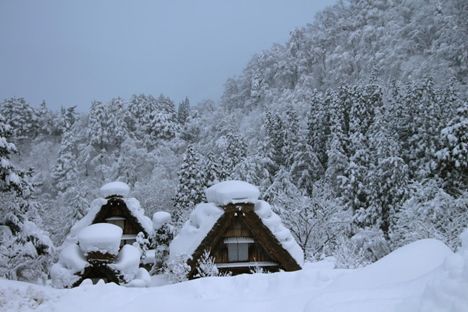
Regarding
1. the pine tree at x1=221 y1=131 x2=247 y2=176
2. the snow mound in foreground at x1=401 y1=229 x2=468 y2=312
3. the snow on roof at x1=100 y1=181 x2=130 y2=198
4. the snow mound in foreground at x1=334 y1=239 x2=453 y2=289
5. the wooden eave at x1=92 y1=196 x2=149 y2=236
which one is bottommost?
the snow mound in foreground at x1=401 y1=229 x2=468 y2=312

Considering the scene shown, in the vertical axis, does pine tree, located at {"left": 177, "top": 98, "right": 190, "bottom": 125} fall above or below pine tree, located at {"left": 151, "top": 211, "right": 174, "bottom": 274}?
above

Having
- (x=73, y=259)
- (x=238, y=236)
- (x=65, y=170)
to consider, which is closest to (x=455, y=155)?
(x=238, y=236)

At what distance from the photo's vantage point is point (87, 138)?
6038 centimetres

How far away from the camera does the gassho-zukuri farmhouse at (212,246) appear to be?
1564cm

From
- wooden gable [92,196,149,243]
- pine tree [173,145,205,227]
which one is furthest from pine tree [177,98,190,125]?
wooden gable [92,196,149,243]

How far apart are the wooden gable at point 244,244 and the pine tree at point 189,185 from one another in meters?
19.2

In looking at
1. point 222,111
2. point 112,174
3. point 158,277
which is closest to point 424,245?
point 158,277

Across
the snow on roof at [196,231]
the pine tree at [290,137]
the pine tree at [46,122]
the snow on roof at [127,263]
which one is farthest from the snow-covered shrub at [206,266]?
the pine tree at [46,122]

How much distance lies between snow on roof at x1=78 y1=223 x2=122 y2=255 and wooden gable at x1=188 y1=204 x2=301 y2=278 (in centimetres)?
344

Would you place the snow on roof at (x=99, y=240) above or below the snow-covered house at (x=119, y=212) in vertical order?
below

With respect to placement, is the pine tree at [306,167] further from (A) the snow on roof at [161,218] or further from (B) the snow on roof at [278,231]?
(B) the snow on roof at [278,231]

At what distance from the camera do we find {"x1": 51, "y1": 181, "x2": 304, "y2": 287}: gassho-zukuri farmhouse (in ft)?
51.3

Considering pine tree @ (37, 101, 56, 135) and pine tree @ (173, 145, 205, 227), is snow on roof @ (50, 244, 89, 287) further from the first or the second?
pine tree @ (37, 101, 56, 135)

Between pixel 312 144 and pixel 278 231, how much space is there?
2861 centimetres
